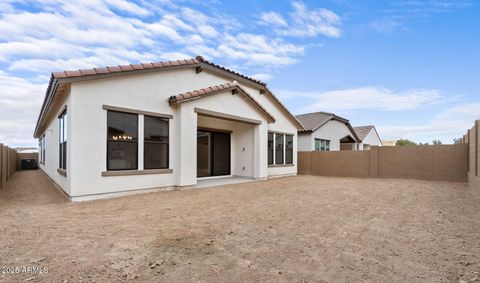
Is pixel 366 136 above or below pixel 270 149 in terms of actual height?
above

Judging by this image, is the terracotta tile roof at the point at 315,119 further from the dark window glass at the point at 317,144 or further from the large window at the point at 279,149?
the large window at the point at 279,149

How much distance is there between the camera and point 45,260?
332 centimetres

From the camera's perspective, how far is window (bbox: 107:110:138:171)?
26.0 feet

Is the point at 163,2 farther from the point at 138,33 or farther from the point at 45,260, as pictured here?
the point at 45,260

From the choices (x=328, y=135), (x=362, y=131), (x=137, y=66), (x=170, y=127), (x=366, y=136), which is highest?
(x=137, y=66)

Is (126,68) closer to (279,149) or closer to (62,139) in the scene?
(62,139)

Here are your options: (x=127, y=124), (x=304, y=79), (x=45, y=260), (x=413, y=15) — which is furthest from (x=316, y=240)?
(x=304, y=79)

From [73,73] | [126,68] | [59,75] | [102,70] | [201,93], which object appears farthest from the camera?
[201,93]

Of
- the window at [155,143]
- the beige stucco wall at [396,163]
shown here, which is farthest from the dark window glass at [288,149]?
the window at [155,143]

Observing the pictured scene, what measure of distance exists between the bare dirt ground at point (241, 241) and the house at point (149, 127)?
1335 mm

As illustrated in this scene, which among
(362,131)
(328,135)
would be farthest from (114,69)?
(362,131)

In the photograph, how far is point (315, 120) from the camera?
68.6 ft

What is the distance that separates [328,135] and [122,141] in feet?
56.8

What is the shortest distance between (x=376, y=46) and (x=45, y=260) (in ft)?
48.1
